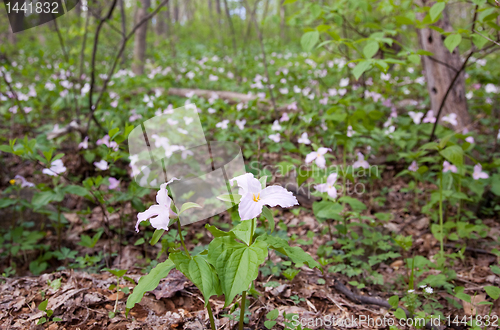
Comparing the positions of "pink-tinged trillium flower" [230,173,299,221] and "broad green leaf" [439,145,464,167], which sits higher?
"pink-tinged trillium flower" [230,173,299,221]

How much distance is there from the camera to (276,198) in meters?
0.99

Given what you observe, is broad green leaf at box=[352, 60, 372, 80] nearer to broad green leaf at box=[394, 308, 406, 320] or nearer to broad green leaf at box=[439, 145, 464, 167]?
broad green leaf at box=[439, 145, 464, 167]

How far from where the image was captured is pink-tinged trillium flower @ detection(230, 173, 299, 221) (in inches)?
37.8

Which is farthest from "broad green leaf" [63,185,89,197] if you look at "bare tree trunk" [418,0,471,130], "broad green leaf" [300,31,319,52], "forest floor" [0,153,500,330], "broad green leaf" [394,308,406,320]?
"bare tree trunk" [418,0,471,130]

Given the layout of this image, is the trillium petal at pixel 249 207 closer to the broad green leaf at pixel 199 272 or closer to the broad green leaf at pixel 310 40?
the broad green leaf at pixel 199 272

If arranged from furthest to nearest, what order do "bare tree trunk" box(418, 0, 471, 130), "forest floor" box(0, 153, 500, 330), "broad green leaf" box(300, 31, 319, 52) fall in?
"bare tree trunk" box(418, 0, 471, 130) → "broad green leaf" box(300, 31, 319, 52) → "forest floor" box(0, 153, 500, 330)

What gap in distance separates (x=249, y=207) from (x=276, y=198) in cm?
9

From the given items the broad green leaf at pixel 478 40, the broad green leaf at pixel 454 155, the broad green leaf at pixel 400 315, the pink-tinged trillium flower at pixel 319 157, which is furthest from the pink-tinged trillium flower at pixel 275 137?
the broad green leaf at pixel 400 315

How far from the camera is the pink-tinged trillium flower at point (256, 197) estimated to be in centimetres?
96

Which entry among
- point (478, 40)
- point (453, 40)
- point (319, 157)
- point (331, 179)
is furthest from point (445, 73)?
point (331, 179)

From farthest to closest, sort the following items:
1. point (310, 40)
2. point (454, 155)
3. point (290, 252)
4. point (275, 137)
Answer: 1. point (275, 137)
2. point (310, 40)
3. point (454, 155)
4. point (290, 252)

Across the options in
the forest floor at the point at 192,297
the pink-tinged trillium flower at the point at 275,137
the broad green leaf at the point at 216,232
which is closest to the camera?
the broad green leaf at the point at 216,232

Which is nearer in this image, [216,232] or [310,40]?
[216,232]

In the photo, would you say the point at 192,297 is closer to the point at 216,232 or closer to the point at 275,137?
the point at 216,232
